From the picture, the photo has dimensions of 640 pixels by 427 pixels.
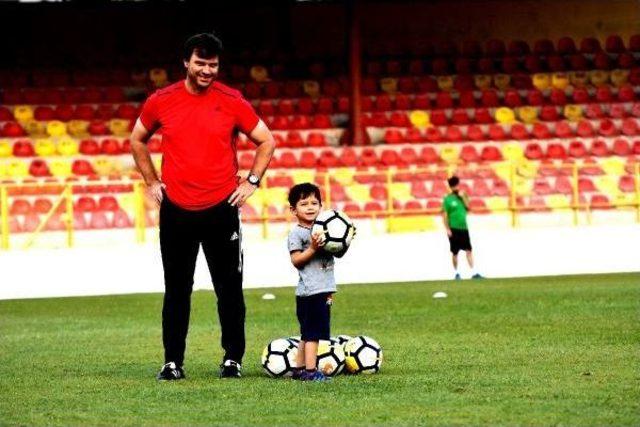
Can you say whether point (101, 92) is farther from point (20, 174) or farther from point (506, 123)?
point (506, 123)

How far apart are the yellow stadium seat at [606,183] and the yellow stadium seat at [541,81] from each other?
5.04 meters

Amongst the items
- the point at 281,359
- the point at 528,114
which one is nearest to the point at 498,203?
the point at 528,114

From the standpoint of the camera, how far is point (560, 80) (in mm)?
35094

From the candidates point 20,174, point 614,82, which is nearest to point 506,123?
point 614,82

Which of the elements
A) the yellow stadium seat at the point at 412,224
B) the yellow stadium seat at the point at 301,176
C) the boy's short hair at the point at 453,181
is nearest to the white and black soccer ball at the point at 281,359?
the boy's short hair at the point at 453,181

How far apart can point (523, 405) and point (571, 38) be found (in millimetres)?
29504

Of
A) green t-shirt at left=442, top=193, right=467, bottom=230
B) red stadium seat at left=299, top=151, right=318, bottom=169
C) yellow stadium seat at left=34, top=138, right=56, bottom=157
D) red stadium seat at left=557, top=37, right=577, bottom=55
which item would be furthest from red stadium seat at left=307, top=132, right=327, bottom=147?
green t-shirt at left=442, top=193, right=467, bottom=230

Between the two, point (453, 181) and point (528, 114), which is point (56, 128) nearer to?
point (528, 114)

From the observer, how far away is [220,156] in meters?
9.64

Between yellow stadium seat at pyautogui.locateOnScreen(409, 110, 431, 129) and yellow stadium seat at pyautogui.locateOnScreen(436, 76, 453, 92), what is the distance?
1.13 m

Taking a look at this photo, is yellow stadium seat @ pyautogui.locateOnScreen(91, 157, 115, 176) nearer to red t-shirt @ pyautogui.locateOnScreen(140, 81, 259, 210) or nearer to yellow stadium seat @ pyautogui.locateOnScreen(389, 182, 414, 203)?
yellow stadium seat @ pyautogui.locateOnScreen(389, 182, 414, 203)

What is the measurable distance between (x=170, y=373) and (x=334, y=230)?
1.40m

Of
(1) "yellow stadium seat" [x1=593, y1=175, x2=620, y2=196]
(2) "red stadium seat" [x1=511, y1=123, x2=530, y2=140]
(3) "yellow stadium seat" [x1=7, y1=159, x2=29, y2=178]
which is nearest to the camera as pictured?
(3) "yellow stadium seat" [x1=7, y1=159, x2=29, y2=178]

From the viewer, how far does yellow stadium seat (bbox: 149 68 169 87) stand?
33406mm
